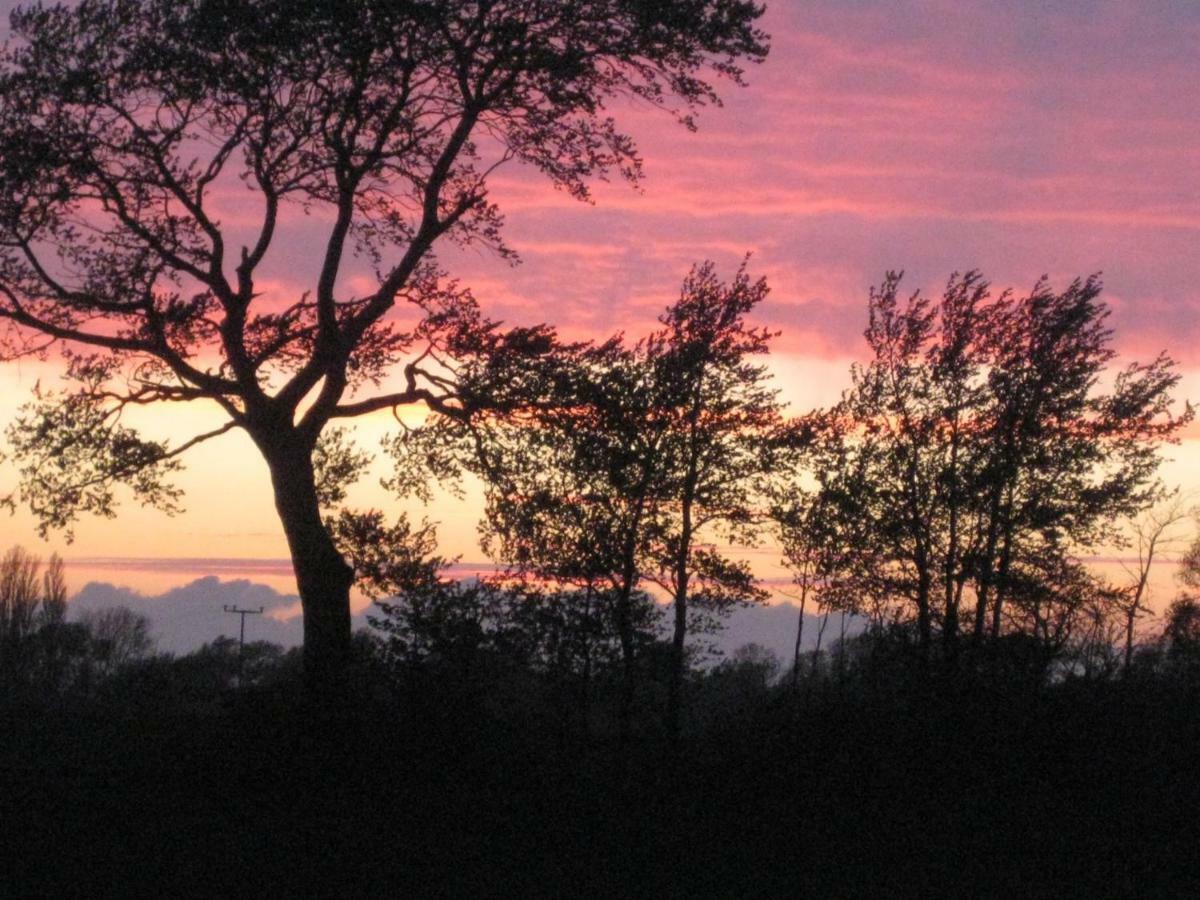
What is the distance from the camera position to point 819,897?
11.8 m

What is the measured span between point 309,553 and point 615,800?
282 inches

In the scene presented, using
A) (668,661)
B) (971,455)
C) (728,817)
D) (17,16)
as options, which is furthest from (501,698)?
(971,455)

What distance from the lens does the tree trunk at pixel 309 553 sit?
771 inches

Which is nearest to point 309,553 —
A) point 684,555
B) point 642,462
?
point 642,462

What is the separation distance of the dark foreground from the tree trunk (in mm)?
2765

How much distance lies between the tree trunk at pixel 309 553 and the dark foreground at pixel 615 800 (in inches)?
109

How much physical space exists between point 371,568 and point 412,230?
18.9 ft

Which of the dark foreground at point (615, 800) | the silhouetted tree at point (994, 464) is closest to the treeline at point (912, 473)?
the silhouetted tree at point (994, 464)

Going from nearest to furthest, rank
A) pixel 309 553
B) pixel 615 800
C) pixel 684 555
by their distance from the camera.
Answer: pixel 615 800 → pixel 309 553 → pixel 684 555

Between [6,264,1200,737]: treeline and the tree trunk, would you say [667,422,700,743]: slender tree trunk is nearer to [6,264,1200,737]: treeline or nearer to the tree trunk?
[6,264,1200,737]: treeline

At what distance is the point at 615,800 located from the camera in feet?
46.6

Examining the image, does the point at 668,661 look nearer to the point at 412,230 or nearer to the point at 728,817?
the point at 412,230

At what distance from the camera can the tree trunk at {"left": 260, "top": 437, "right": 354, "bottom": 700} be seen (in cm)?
1959

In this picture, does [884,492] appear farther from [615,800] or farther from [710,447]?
[615,800]
